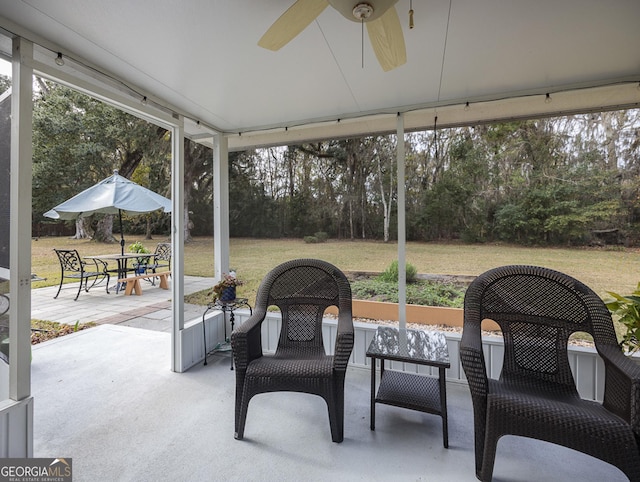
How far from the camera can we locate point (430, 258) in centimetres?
Answer: 302

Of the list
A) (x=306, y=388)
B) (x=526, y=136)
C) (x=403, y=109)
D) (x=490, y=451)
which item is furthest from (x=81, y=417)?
(x=526, y=136)

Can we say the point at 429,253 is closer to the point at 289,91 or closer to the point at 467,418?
the point at 467,418

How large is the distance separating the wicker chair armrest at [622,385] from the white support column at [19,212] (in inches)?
116

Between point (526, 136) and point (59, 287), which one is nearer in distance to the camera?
point (526, 136)

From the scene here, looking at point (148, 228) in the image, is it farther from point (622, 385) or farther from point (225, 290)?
point (622, 385)

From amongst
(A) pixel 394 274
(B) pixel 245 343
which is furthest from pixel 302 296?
(A) pixel 394 274

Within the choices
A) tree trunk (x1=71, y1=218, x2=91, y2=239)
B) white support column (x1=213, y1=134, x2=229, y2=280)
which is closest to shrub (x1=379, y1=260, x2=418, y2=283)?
white support column (x1=213, y1=134, x2=229, y2=280)

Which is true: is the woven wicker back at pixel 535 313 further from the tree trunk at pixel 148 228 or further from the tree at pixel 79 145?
the tree trunk at pixel 148 228

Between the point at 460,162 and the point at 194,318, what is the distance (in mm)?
3036

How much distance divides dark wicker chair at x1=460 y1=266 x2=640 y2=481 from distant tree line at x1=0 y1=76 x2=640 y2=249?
1.01 m

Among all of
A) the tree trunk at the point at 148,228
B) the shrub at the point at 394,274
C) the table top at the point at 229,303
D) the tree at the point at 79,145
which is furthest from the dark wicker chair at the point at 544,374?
the tree trunk at the point at 148,228

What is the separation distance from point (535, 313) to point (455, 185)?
4.66ft

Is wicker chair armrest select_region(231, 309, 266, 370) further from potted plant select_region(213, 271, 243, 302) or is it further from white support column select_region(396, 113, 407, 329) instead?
white support column select_region(396, 113, 407, 329)

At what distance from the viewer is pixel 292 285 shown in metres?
2.46
